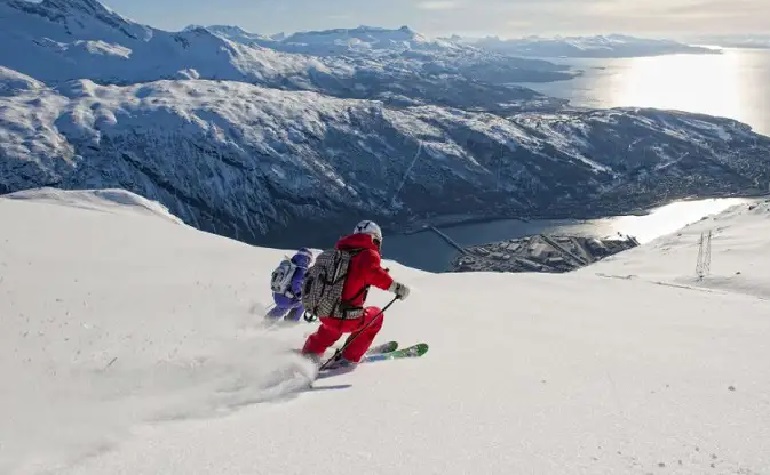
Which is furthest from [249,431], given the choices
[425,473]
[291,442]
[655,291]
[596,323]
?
[655,291]

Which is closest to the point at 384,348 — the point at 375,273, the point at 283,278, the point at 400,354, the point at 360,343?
the point at 400,354

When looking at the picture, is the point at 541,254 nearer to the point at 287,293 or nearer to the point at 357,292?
the point at 287,293

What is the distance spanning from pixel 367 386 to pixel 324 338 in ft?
6.77

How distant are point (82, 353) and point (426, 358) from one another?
5010 mm

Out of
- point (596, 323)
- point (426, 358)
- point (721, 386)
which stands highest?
point (721, 386)

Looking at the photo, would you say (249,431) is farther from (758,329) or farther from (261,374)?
(758,329)

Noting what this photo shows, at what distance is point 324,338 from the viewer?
8867 mm

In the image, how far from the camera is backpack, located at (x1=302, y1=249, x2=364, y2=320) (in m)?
8.80

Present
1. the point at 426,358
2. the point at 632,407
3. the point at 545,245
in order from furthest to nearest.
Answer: the point at 545,245, the point at 426,358, the point at 632,407

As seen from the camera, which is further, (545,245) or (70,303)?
(545,245)

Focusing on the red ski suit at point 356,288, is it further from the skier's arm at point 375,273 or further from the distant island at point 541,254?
the distant island at point 541,254

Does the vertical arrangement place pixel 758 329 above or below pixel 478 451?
below

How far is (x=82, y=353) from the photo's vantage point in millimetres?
7938

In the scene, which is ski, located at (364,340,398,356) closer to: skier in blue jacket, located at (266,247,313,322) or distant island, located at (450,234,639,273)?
skier in blue jacket, located at (266,247,313,322)
